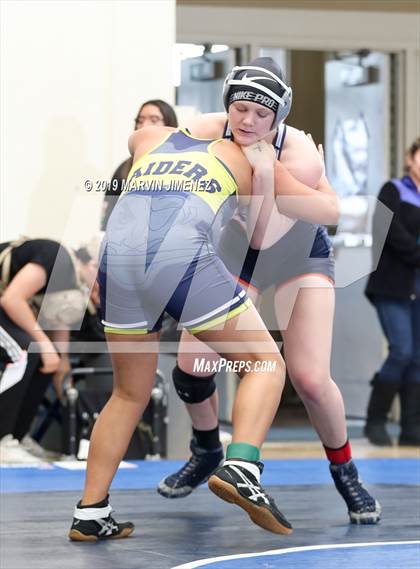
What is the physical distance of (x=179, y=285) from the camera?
352 centimetres

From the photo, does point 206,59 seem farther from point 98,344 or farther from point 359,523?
point 359,523

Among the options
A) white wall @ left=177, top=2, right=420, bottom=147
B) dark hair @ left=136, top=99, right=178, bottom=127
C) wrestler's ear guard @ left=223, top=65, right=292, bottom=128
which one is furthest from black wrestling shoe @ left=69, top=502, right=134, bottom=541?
white wall @ left=177, top=2, right=420, bottom=147

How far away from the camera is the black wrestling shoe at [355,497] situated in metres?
4.16

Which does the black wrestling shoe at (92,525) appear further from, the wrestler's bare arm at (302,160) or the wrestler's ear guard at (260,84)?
the wrestler's ear guard at (260,84)

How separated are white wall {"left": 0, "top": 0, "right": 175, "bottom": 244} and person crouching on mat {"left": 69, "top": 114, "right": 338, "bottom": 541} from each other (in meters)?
3.19

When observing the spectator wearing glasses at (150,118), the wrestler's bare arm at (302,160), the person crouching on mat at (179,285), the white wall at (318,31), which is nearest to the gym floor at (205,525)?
the person crouching on mat at (179,285)

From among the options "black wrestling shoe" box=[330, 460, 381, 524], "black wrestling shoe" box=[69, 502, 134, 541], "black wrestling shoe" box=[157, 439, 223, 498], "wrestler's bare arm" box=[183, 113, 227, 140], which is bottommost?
"black wrestling shoe" box=[157, 439, 223, 498]

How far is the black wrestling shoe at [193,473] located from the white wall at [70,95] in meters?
2.55

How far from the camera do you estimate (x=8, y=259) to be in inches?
243

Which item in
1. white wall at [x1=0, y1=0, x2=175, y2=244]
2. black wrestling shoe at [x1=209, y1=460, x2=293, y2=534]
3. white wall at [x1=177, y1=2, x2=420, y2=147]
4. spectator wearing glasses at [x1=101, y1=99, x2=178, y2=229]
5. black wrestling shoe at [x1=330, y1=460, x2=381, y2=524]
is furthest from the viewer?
white wall at [x1=177, y1=2, x2=420, y2=147]

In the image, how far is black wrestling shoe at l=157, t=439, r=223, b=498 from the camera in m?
4.53

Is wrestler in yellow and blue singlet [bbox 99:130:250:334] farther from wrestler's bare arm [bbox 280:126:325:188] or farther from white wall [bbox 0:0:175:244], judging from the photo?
white wall [bbox 0:0:175:244]

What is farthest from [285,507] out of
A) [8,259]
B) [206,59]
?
[206,59]

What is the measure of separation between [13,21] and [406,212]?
2.26m
